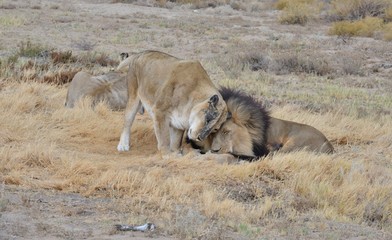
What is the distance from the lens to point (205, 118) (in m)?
8.86

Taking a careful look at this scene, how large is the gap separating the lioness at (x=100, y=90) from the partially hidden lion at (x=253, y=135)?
2.76 m

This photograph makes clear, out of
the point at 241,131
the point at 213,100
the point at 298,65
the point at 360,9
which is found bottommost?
the point at 360,9

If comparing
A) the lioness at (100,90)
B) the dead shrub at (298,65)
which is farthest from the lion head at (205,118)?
the dead shrub at (298,65)

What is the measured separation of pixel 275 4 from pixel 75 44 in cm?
2239

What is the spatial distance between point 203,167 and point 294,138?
1869 millimetres

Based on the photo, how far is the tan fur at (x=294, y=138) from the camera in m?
10.0

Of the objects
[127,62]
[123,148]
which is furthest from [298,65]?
[123,148]

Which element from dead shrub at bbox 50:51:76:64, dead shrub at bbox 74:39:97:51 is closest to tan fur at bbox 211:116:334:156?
dead shrub at bbox 50:51:76:64

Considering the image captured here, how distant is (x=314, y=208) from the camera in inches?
303

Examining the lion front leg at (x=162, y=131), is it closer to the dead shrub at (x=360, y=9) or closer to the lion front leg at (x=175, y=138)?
the lion front leg at (x=175, y=138)

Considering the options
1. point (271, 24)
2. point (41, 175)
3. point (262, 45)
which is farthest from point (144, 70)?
point (271, 24)

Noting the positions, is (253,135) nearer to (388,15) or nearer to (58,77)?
(58,77)

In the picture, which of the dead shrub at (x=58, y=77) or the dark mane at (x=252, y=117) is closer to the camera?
the dark mane at (x=252, y=117)

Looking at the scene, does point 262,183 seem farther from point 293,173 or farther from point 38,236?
point 38,236
